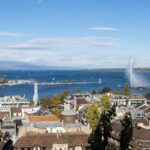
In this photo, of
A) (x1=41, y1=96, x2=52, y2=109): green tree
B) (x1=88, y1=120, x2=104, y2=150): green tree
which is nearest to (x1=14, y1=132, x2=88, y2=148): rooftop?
(x1=88, y1=120, x2=104, y2=150): green tree

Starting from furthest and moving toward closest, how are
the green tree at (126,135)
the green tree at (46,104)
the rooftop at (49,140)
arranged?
the green tree at (46,104) → the rooftop at (49,140) → the green tree at (126,135)

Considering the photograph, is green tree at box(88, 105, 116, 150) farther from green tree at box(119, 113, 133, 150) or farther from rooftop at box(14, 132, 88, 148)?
rooftop at box(14, 132, 88, 148)

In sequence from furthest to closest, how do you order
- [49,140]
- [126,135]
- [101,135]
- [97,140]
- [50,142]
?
[49,140] → [50,142] → [126,135] → [101,135] → [97,140]

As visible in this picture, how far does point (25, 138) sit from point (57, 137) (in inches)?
139

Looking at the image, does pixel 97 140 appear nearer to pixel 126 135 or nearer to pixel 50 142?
pixel 126 135

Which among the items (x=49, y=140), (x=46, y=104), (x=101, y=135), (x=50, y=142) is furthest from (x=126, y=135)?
(x=46, y=104)

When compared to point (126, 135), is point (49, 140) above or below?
below

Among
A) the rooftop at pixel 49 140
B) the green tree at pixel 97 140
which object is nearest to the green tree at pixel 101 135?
the green tree at pixel 97 140

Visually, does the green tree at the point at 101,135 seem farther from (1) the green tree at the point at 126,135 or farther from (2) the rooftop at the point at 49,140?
(2) the rooftop at the point at 49,140

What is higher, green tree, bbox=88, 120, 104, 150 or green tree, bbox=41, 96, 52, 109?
green tree, bbox=41, 96, 52, 109

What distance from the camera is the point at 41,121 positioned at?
64.3m

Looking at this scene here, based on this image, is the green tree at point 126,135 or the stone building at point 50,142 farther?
the stone building at point 50,142

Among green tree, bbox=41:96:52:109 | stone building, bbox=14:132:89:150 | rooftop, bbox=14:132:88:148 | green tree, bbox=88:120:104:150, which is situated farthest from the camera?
green tree, bbox=41:96:52:109

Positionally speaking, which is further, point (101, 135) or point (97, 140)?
point (101, 135)
